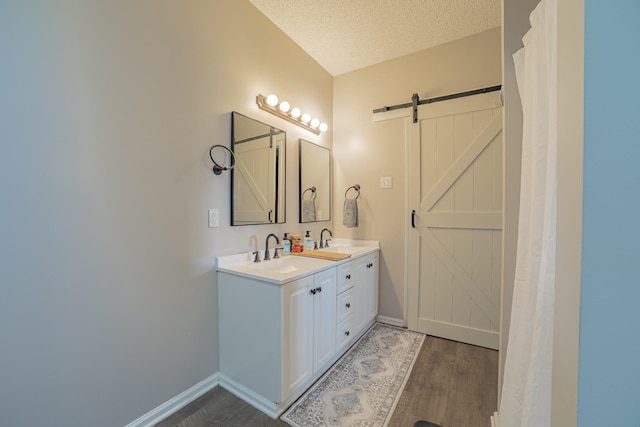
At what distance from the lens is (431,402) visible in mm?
1516

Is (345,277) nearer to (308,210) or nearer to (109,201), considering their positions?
(308,210)

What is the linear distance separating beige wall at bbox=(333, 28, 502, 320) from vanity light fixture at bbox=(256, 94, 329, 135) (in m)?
0.42

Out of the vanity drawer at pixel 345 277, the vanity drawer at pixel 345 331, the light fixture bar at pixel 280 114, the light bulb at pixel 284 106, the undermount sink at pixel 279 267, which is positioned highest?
the light bulb at pixel 284 106

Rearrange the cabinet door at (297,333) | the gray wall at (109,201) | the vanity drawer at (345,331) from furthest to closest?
the vanity drawer at (345,331) → the cabinet door at (297,333) → the gray wall at (109,201)

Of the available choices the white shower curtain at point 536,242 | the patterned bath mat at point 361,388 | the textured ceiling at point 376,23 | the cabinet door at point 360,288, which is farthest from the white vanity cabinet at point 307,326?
the textured ceiling at point 376,23

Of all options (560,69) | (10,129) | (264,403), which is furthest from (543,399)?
(10,129)

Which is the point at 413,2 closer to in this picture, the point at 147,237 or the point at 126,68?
the point at 126,68

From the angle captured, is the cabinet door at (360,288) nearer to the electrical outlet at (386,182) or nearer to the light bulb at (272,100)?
the electrical outlet at (386,182)

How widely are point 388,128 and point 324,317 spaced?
194 cm

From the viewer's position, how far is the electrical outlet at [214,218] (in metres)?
1.62

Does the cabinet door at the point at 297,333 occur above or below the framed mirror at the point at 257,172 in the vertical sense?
below

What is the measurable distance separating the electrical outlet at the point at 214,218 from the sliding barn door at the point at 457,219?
1.79 m

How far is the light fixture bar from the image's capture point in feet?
6.40

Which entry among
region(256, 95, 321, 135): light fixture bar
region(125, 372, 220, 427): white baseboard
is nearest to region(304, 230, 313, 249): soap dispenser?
region(256, 95, 321, 135): light fixture bar
